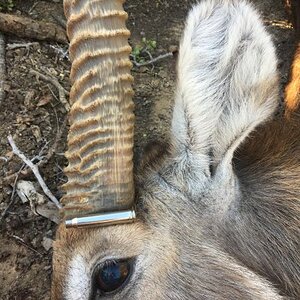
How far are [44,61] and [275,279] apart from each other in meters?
3.05

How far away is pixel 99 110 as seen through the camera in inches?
122

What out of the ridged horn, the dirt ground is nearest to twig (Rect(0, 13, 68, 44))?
the dirt ground

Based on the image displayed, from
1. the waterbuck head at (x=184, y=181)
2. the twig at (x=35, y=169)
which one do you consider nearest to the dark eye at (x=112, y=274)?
the waterbuck head at (x=184, y=181)

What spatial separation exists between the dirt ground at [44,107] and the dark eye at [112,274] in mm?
1231

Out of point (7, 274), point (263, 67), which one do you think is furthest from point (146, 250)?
point (7, 274)

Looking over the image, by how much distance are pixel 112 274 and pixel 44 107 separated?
2.47 m

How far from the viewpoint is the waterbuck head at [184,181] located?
3.01 metres

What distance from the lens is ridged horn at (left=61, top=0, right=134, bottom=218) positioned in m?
3.04

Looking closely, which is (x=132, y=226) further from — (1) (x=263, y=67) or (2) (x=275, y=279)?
(1) (x=263, y=67)

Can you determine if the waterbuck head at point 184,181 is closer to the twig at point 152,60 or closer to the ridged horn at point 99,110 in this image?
the ridged horn at point 99,110

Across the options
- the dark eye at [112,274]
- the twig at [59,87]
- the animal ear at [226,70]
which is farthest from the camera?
the twig at [59,87]

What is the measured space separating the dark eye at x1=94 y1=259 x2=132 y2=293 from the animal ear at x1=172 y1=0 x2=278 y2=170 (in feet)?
2.38

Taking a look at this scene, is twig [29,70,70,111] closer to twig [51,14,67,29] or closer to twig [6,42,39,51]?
twig [6,42,39,51]

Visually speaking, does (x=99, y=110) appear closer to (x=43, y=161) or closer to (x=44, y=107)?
(x=43, y=161)
